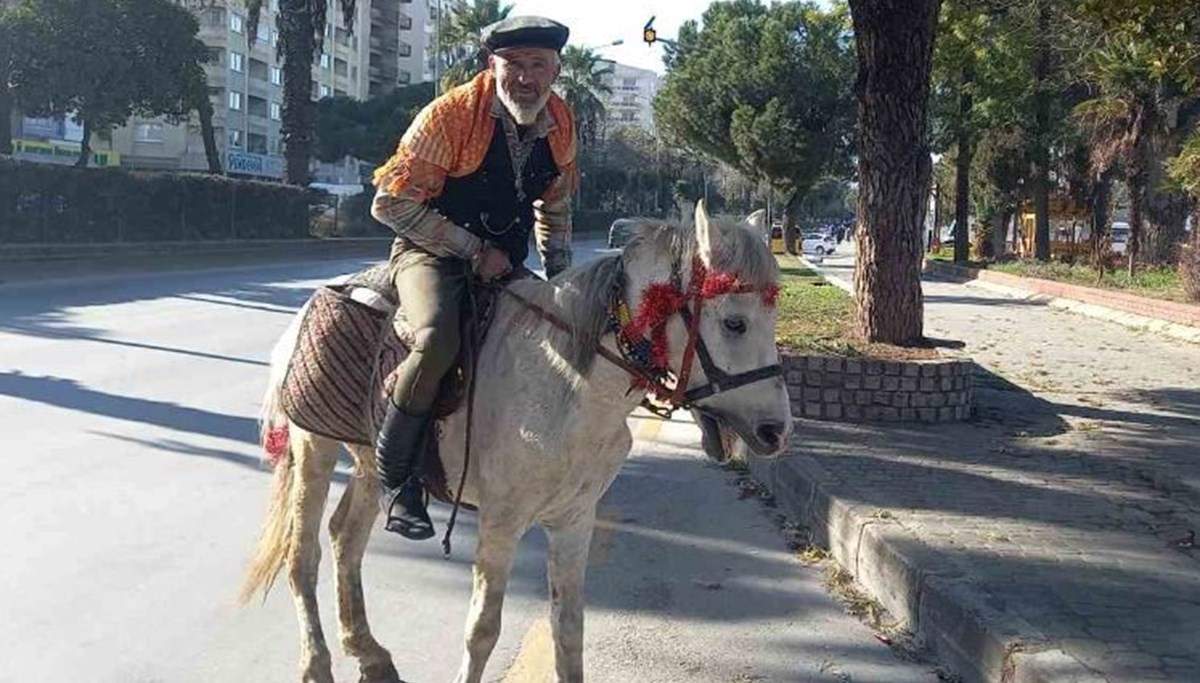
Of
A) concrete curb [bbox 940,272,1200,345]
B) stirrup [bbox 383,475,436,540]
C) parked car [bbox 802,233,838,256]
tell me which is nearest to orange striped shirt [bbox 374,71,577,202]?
stirrup [bbox 383,475,436,540]

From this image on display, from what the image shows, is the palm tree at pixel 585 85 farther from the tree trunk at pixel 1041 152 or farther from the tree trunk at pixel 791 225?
the tree trunk at pixel 1041 152

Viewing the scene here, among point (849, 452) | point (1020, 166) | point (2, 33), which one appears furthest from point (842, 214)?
point (849, 452)

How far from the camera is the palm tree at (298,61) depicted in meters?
37.7

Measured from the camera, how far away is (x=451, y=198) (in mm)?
3869

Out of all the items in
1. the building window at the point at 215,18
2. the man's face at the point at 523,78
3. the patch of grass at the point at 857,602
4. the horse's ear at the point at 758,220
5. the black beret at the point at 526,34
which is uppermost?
the building window at the point at 215,18

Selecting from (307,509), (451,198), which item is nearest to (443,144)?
(451,198)

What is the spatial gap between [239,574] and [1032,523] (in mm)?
4176

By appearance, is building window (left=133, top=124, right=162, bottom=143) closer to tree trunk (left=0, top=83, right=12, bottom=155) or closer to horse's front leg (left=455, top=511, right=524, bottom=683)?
tree trunk (left=0, top=83, right=12, bottom=155)

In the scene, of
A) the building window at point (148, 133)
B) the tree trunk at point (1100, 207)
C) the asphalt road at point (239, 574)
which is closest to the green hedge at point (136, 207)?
the asphalt road at point (239, 574)

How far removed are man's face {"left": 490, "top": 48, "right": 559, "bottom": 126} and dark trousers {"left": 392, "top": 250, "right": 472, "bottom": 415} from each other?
513 mm

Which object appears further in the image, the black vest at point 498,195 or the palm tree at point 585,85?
the palm tree at point 585,85

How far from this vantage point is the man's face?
3.68m

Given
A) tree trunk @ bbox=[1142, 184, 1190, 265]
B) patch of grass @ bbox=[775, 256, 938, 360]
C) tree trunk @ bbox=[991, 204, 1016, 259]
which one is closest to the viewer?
patch of grass @ bbox=[775, 256, 938, 360]

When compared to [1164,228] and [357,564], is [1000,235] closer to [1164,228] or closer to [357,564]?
[1164,228]
